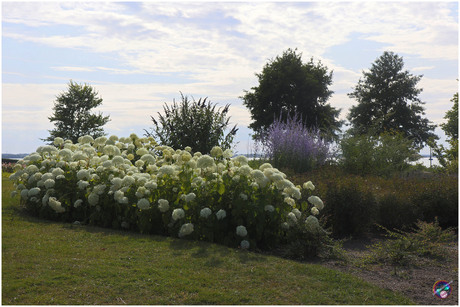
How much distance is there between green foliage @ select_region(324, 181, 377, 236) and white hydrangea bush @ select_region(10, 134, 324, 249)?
0.49 m

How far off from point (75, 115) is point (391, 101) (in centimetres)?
2414

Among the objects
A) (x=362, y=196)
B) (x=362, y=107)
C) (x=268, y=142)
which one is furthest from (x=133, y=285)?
(x=362, y=107)

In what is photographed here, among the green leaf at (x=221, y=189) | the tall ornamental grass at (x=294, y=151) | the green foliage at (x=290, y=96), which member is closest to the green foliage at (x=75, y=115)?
the green foliage at (x=290, y=96)

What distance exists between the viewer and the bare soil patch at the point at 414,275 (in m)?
4.01

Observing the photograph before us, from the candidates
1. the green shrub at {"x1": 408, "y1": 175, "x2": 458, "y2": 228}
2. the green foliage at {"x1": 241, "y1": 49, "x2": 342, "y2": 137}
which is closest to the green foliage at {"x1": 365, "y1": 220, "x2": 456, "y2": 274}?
the green shrub at {"x1": 408, "y1": 175, "x2": 458, "y2": 228}

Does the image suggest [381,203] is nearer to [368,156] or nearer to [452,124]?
[368,156]

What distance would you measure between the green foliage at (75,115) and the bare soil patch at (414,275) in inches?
928

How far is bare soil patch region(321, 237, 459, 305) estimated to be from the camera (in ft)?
13.2

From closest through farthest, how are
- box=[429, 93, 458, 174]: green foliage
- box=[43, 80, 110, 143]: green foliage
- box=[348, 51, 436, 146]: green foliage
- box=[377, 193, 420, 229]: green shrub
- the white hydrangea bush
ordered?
the white hydrangea bush → box=[377, 193, 420, 229]: green shrub → box=[429, 93, 458, 174]: green foliage → box=[43, 80, 110, 143]: green foliage → box=[348, 51, 436, 146]: green foliage

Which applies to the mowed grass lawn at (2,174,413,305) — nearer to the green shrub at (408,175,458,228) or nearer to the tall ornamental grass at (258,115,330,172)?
the green shrub at (408,175,458,228)

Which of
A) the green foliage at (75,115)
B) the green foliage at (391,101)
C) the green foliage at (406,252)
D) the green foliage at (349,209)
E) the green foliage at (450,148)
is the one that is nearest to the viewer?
the green foliage at (406,252)

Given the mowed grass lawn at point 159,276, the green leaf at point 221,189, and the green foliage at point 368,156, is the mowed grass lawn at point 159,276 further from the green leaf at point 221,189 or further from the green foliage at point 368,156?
the green foliage at point 368,156

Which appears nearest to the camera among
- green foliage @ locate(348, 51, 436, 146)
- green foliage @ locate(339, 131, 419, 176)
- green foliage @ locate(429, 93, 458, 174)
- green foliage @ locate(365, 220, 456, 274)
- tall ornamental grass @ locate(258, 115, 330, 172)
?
green foliage @ locate(365, 220, 456, 274)

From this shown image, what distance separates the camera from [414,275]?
4.61 m
